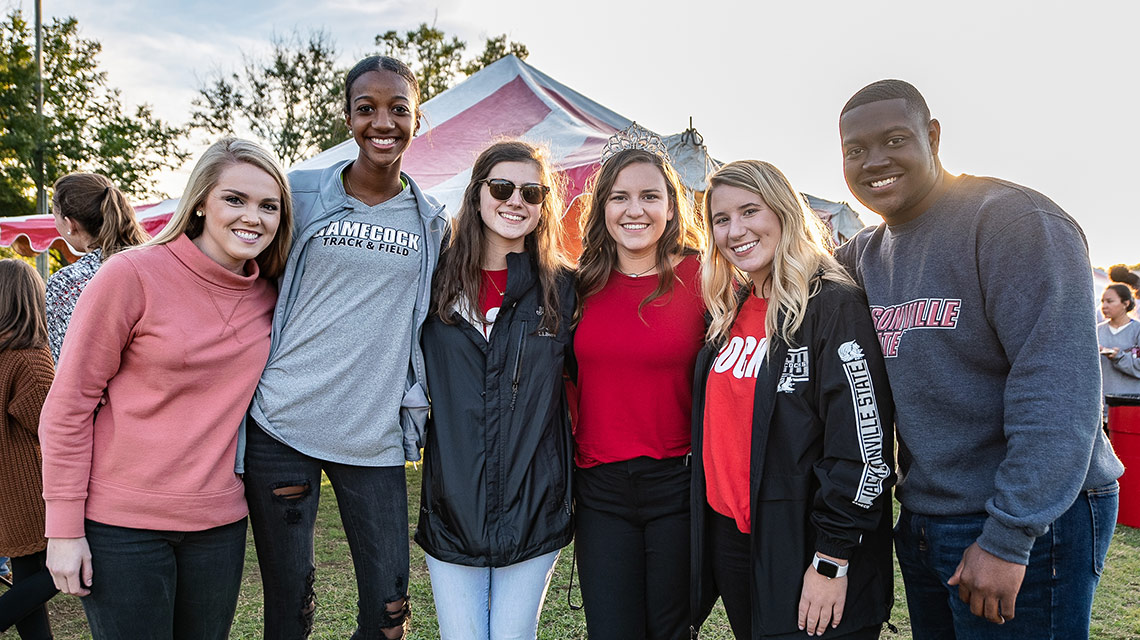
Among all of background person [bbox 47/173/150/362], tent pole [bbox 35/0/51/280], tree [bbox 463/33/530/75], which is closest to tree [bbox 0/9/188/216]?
tent pole [bbox 35/0/51/280]

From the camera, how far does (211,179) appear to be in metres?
2.37

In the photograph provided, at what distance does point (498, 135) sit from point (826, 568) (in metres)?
5.33

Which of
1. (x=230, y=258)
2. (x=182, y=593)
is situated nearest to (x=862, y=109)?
(x=230, y=258)

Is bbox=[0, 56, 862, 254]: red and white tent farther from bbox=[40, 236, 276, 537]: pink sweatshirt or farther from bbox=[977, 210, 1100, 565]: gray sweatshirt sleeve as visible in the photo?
bbox=[977, 210, 1100, 565]: gray sweatshirt sleeve

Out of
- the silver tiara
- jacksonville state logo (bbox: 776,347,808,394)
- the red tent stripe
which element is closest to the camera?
jacksonville state logo (bbox: 776,347,808,394)

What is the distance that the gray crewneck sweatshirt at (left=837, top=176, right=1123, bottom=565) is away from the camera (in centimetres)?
174

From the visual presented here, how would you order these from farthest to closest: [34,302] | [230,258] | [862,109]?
[34,302]
[230,258]
[862,109]

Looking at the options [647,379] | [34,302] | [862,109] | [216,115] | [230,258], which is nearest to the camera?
[862,109]

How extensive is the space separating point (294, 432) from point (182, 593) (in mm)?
594

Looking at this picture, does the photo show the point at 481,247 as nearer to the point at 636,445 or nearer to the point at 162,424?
the point at 636,445

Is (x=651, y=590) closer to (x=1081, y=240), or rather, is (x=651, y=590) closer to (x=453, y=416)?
(x=453, y=416)

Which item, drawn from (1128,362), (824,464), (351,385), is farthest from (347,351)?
(1128,362)

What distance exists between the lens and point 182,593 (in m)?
2.28

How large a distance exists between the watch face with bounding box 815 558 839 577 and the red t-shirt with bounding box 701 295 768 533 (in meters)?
0.24
